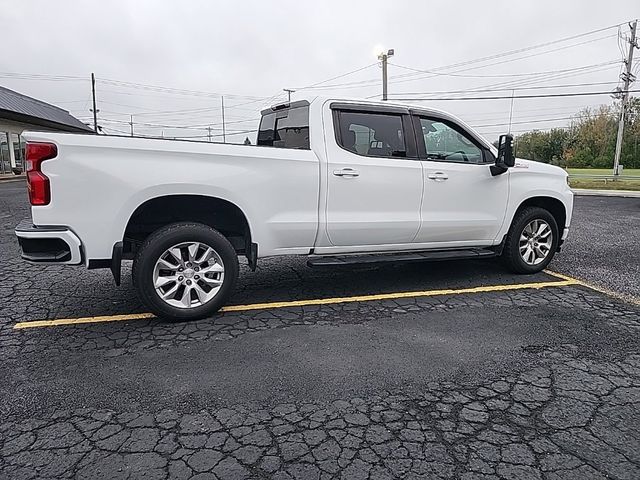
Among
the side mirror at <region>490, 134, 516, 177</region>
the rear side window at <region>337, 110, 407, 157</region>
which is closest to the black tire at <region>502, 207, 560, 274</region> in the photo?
the side mirror at <region>490, 134, 516, 177</region>

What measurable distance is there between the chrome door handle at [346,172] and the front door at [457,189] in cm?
86

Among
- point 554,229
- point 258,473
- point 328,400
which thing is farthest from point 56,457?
point 554,229

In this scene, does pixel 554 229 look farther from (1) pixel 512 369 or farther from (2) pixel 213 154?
(2) pixel 213 154

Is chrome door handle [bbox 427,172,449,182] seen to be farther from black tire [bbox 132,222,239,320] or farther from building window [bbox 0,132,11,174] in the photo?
building window [bbox 0,132,11,174]

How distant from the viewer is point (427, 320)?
174 inches

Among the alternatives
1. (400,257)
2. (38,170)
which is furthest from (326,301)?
(38,170)

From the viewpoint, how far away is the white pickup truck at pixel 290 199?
388cm

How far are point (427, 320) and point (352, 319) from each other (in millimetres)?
695

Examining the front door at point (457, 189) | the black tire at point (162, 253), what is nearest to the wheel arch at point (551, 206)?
the front door at point (457, 189)

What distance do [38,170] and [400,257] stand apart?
3.51 m

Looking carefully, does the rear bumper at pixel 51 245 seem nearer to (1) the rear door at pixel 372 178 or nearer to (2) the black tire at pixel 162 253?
(2) the black tire at pixel 162 253

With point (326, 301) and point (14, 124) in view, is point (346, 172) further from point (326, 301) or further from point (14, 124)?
point (14, 124)

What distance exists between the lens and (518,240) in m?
5.88

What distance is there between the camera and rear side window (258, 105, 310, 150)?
4.88m
